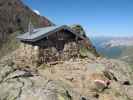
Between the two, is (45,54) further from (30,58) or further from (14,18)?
(14,18)

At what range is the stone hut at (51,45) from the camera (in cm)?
3912

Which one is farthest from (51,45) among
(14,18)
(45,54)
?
(14,18)

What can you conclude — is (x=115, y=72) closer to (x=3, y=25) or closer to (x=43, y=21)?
(x=3, y=25)

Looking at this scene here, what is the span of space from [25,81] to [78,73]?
32.8ft

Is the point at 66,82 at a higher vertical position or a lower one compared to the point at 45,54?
lower

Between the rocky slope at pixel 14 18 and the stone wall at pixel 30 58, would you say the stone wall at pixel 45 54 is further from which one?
the rocky slope at pixel 14 18

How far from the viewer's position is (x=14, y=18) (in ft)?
311

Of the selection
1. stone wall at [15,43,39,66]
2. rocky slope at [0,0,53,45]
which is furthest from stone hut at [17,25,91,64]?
rocky slope at [0,0,53,45]

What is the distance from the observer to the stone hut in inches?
1540

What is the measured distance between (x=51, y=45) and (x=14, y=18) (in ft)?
190

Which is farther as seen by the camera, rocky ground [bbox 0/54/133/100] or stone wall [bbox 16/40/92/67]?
stone wall [bbox 16/40/92/67]

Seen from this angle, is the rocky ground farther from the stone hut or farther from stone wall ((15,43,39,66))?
the stone hut

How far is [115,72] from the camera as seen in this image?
3719 centimetres

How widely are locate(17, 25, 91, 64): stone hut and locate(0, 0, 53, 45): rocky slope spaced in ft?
140
